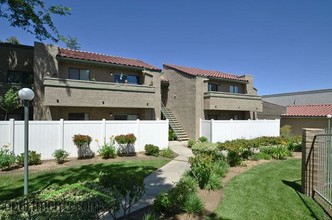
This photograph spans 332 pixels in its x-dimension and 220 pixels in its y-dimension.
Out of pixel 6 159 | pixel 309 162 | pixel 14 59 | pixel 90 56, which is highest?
pixel 90 56

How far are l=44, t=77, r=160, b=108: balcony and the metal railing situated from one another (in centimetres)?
1267

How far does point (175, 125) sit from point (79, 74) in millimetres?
10602

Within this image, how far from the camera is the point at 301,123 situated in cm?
2494

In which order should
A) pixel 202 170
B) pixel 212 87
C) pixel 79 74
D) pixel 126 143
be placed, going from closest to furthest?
1. pixel 202 170
2. pixel 126 143
3. pixel 79 74
4. pixel 212 87

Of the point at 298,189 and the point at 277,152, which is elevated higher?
the point at 277,152

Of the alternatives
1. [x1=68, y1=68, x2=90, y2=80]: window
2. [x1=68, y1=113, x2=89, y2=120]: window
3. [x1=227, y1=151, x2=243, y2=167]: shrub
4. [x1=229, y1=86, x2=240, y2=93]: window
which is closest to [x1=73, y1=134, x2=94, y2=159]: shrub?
[x1=68, y1=113, x2=89, y2=120]: window

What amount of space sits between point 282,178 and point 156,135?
863 cm

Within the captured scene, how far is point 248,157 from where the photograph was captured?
40.6ft

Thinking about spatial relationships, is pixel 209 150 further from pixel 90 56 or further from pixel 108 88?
pixel 90 56

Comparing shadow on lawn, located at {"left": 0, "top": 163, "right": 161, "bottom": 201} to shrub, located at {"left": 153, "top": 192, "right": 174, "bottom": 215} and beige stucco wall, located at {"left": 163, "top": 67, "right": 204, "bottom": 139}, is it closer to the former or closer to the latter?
shrub, located at {"left": 153, "top": 192, "right": 174, "bottom": 215}

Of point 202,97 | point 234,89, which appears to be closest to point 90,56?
point 202,97

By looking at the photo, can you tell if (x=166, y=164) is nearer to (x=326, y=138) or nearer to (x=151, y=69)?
(x=326, y=138)

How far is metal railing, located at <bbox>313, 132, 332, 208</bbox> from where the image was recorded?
275 inches

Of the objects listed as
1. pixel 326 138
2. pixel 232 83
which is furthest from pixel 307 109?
pixel 326 138
